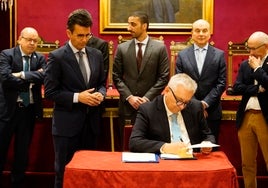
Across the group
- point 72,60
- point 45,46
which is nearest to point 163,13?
point 45,46

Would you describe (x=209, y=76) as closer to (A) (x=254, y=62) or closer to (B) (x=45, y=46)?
(A) (x=254, y=62)

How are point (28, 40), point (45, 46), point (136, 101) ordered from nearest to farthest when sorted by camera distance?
point (136, 101)
point (28, 40)
point (45, 46)

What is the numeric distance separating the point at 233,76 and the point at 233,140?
1.61 metres

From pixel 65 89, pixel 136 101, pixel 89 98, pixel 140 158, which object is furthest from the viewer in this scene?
pixel 136 101

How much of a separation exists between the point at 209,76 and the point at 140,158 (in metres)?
2.03

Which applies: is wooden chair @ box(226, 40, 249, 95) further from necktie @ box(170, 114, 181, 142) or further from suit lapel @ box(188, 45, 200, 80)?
necktie @ box(170, 114, 181, 142)

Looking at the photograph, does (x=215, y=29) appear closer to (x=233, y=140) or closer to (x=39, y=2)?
(x=233, y=140)

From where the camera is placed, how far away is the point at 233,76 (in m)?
6.85

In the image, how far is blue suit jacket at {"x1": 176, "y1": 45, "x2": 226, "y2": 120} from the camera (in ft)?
15.9

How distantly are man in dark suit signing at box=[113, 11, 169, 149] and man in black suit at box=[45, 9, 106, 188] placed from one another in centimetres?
76

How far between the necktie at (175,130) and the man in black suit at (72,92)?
28.9 inches

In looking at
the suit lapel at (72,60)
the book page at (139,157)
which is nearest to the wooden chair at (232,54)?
the suit lapel at (72,60)

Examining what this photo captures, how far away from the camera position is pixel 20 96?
492 centimetres

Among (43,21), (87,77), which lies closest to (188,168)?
(87,77)
